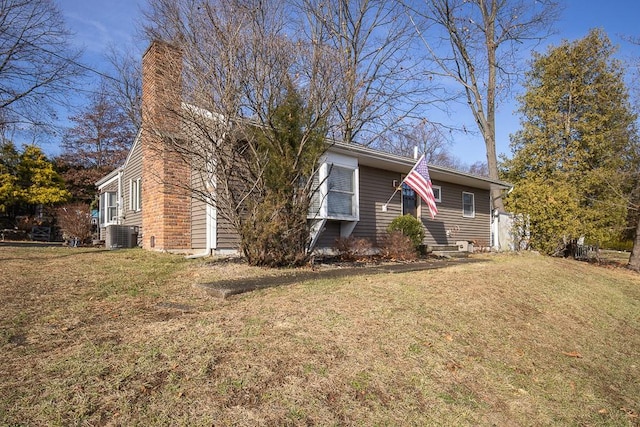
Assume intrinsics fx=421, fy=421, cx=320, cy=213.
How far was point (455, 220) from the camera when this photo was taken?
16.5 m

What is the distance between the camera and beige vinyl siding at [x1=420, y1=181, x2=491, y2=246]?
15.5 metres

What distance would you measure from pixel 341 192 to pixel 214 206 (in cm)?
453

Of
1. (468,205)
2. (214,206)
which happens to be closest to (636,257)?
(468,205)

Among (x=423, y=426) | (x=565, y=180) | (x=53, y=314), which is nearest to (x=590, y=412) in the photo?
(x=423, y=426)

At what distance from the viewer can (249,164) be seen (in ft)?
24.7

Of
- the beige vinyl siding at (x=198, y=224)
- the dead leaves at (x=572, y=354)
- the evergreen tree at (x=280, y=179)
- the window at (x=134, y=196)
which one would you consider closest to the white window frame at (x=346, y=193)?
the beige vinyl siding at (x=198, y=224)

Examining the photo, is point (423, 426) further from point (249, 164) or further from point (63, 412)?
point (249, 164)

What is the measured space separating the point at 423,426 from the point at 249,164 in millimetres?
5495

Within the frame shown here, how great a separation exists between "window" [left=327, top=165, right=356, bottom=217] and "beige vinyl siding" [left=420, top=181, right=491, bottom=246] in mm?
4383

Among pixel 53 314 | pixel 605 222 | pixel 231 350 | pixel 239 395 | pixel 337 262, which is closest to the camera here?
pixel 239 395

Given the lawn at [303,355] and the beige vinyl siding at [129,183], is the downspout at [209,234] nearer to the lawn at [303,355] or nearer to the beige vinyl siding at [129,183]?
the lawn at [303,355]

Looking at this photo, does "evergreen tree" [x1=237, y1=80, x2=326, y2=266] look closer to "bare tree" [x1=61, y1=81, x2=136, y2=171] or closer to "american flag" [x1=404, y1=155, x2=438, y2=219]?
"american flag" [x1=404, y1=155, x2=438, y2=219]

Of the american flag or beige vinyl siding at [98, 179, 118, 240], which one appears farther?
beige vinyl siding at [98, 179, 118, 240]

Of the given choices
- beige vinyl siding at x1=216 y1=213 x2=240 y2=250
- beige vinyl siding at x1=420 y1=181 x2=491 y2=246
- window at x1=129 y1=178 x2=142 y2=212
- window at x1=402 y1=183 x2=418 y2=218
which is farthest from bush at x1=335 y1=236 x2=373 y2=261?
window at x1=129 y1=178 x2=142 y2=212
